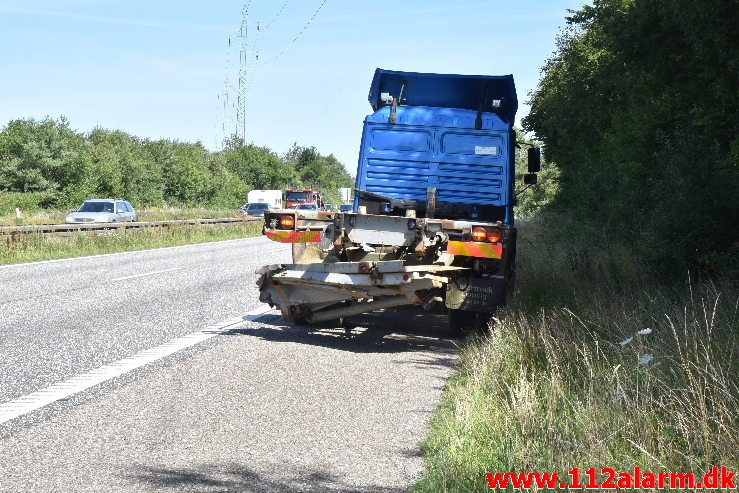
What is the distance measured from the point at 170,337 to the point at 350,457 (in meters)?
4.88

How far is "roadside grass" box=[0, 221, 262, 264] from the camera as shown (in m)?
24.1

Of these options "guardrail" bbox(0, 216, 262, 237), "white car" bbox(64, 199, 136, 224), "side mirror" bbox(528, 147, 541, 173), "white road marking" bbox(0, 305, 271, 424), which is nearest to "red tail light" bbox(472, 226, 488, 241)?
"side mirror" bbox(528, 147, 541, 173)

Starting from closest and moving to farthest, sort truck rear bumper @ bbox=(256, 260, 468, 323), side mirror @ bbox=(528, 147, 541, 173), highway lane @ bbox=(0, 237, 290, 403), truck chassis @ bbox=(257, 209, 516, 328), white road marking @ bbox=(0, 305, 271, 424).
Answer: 1. white road marking @ bbox=(0, 305, 271, 424)
2. highway lane @ bbox=(0, 237, 290, 403)
3. truck rear bumper @ bbox=(256, 260, 468, 323)
4. truck chassis @ bbox=(257, 209, 516, 328)
5. side mirror @ bbox=(528, 147, 541, 173)

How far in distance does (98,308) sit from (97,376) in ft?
16.2

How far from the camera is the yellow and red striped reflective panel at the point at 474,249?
9.50 meters

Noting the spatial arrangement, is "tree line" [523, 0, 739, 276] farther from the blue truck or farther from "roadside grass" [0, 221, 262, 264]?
"roadside grass" [0, 221, 262, 264]

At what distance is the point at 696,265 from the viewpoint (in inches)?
466

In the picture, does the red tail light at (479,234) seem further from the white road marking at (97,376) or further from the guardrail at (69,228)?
the guardrail at (69,228)

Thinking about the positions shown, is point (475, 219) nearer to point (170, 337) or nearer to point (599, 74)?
point (170, 337)

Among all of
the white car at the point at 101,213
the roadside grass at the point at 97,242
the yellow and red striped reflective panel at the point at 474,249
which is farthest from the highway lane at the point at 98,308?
the white car at the point at 101,213

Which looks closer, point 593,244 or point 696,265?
point 696,265

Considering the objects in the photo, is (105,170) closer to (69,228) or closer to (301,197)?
(301,197)

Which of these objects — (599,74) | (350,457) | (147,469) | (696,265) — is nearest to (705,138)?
(696,265)

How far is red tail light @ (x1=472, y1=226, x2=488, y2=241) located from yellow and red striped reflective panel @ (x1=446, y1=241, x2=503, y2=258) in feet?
0.19
